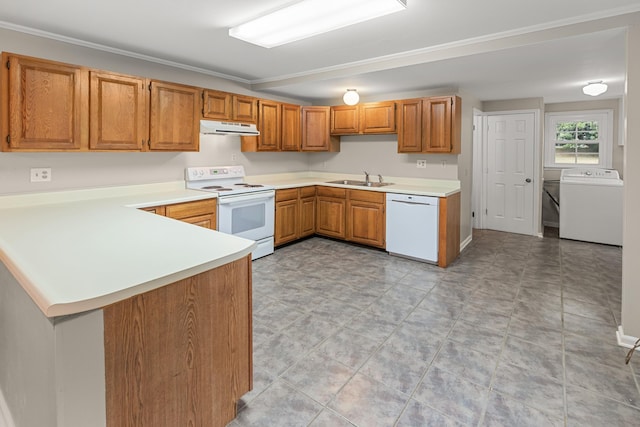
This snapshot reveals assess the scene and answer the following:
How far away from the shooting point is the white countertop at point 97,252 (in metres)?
1.18

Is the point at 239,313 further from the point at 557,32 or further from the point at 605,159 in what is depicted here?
the point at 605,159

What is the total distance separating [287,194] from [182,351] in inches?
141

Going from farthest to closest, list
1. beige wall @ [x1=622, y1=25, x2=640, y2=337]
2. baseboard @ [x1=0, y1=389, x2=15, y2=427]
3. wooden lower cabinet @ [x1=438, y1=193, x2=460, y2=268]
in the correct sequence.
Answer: wooden lower cabinet @ [x1=438, y1=193, x2=460, y2=268] → beige wall @ [x1=622, y1=25, x2=640, y2=337] → baseboard @ [x1=0, y1=389, x2=15, y2=427]

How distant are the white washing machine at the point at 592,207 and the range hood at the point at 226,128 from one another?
15.2 ft

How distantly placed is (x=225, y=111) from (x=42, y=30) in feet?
5.79

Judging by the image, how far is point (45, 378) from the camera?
122 cm

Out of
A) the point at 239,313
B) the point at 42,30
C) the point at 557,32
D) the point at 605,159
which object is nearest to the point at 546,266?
the point at 557,32

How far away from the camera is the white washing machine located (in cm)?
504

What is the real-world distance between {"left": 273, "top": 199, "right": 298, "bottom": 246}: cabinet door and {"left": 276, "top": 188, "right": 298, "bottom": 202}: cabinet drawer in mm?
41

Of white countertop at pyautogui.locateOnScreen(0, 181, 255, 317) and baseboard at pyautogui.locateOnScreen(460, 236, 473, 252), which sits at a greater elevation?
white countertop at pyautogui.locateOnScreen(0, 181, 255, 317)

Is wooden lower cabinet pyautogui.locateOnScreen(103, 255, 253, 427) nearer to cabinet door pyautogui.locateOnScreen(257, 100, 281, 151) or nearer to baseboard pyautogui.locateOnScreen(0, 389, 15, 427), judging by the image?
baseboard pyautogui.locateOnScreen(0, 389, 15, 427)

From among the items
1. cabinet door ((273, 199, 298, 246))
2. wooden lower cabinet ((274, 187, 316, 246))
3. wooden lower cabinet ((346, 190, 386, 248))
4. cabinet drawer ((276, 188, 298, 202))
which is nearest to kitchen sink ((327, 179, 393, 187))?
wooden lower cabinet ((346, 190, 386, 248))

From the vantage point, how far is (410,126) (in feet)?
15.3

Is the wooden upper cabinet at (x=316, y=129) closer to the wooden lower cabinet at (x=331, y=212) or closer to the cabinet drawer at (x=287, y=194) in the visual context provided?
the wooden lower cabinet at (x=331, y=212)
